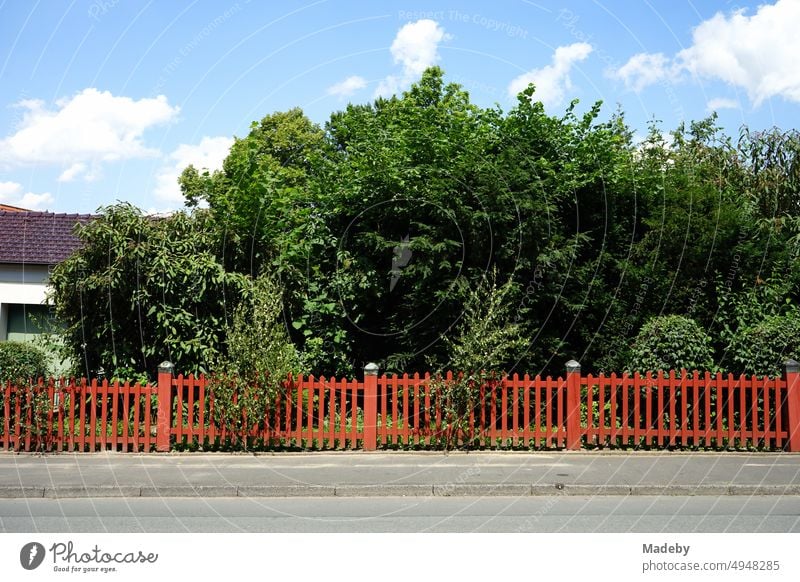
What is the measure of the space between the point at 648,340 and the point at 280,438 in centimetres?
697

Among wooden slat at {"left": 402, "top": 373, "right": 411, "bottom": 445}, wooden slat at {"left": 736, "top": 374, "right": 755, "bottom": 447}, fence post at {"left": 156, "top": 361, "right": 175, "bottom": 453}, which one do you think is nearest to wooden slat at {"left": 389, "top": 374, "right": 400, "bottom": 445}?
wooden slat at {"left": 402, "top": 373, "right": 411, "bottom": 445}

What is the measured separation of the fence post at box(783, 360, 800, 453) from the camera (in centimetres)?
1343

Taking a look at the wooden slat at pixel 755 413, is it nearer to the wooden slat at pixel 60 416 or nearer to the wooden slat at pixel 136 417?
the wooden slat at pixel 136 417

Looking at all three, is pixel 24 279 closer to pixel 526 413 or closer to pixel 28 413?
pixel 28 413

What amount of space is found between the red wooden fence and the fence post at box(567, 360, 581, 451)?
0.02 m

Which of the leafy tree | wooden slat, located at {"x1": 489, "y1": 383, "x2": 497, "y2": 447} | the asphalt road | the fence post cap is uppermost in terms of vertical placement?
the leafy tree

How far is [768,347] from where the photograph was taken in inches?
565

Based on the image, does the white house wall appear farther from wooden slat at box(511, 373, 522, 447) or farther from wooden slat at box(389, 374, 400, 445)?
wooden slat at box(511, 373, 522, 447)

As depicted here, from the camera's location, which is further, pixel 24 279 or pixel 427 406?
pixel 24 279

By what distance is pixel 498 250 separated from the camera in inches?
638

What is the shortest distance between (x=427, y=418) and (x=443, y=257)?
3680 millimetres

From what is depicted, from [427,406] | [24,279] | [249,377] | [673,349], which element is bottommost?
[427,406]

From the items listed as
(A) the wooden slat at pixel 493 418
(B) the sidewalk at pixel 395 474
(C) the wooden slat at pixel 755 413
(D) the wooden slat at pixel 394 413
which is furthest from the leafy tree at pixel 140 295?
(C) the wooden slat at pixel 755 413

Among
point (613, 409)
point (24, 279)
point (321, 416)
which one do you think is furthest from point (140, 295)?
point (24, 279)
